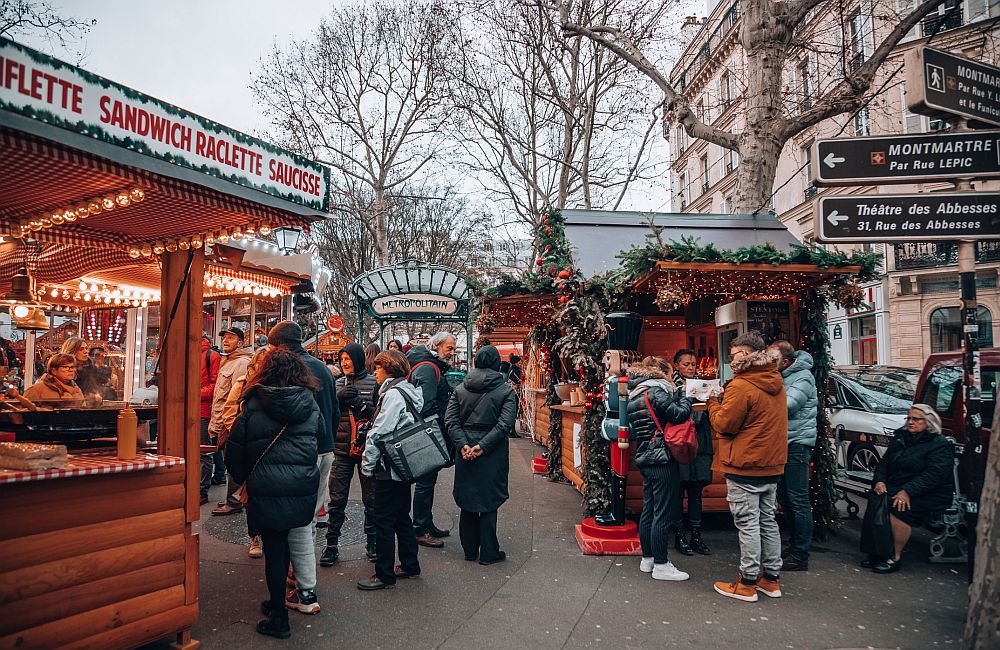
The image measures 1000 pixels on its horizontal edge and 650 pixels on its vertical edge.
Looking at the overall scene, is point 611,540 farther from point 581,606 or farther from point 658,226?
point 658,226

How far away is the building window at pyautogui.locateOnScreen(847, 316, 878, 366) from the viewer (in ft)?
76.3

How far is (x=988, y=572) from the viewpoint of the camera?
2.99 meters

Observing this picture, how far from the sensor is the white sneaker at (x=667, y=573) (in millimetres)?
4974

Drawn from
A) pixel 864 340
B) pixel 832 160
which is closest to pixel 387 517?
pixel 832 160

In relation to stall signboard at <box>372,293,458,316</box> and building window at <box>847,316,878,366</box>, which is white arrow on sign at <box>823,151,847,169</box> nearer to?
stall signboard at <box>372,293,458,316</box>

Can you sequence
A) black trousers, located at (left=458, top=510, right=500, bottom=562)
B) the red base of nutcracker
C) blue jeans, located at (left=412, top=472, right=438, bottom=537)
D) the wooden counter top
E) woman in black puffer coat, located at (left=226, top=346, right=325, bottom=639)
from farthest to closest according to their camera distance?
blue jeans, located at (left=412, top=472, right=438, bottom=537) → the red base of nutcracker → black trousers, located at (left=458, top=510, right=500, bottom=562) → woman in black puffer coat, located at (left=226, top=346, right=325, bottom=639) → the wooden counter top

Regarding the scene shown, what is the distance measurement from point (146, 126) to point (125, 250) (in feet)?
6.54

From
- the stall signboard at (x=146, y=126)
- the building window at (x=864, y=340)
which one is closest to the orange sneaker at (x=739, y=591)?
the stall signboard at (x=146, y=126)

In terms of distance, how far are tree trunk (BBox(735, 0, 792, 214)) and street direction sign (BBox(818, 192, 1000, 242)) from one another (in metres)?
5.72

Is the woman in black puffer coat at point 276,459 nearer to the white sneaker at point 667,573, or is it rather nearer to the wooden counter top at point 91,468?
the wooden counter top at point 91,468

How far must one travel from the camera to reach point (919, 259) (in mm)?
21219

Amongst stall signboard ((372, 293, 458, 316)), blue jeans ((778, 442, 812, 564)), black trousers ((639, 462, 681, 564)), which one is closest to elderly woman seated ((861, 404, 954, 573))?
blue jeans ((778, 442, 812, 564))

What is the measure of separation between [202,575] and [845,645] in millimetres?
4587

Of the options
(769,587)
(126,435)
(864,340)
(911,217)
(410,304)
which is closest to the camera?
(126,435)
